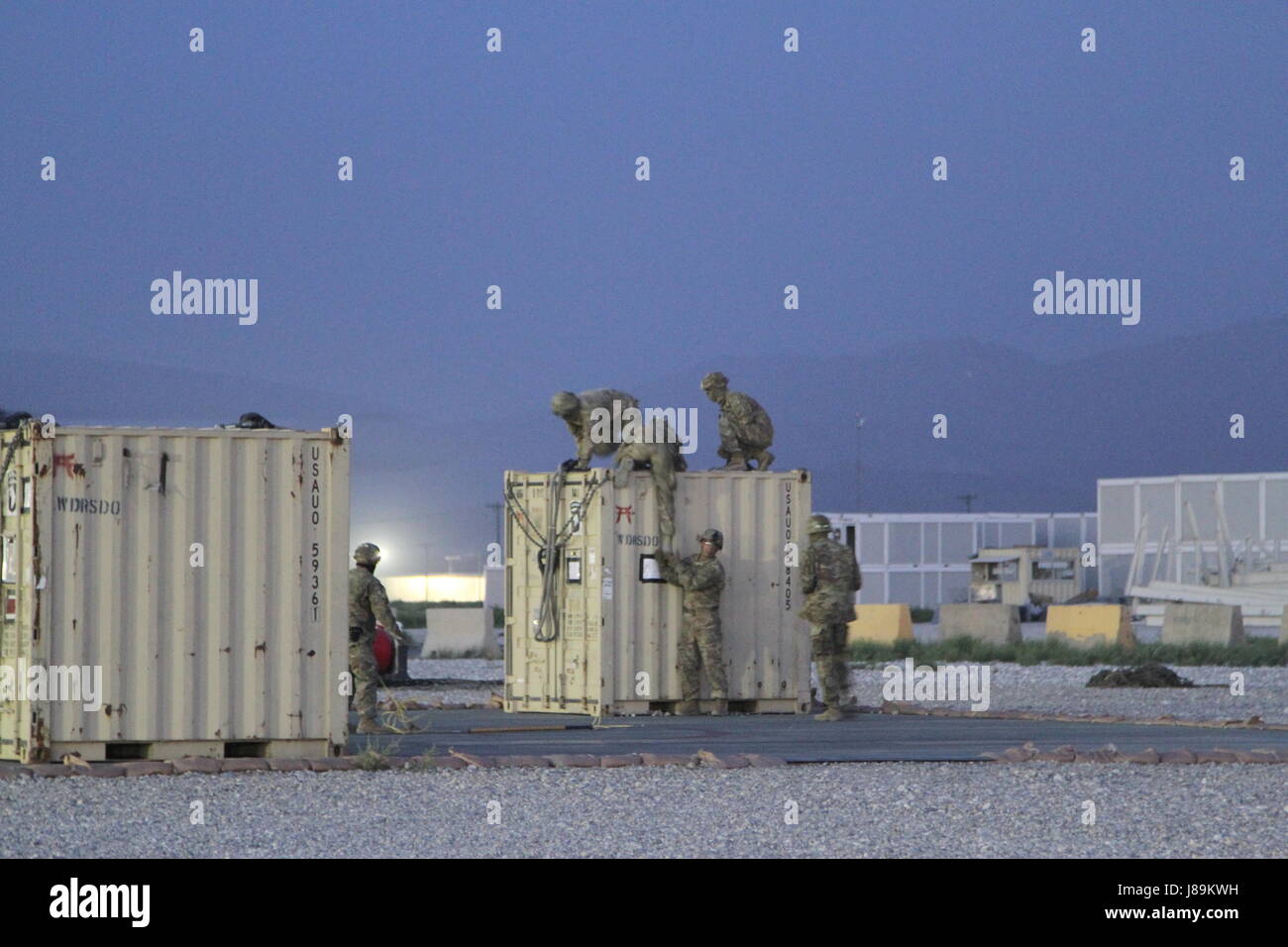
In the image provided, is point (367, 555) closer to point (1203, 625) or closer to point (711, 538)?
point (711, 538)

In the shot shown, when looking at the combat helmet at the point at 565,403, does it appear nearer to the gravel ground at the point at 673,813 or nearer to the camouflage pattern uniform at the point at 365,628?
the camouflage pattern uniform at the point at 365,628

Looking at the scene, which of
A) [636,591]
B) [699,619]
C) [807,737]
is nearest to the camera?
[807,737]

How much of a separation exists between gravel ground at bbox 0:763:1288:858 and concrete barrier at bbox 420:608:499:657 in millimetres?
26177

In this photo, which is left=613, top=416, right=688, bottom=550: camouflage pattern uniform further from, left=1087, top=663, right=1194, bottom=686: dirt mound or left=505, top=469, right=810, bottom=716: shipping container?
left=1087, top=663, right=1194, bottom=686: dirt mound

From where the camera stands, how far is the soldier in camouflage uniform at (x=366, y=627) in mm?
17688

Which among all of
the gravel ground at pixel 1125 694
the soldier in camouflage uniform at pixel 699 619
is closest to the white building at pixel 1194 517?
the gravel ground at pixel 1125 694

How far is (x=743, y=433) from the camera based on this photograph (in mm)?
21344

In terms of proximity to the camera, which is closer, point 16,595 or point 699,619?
point 16,595

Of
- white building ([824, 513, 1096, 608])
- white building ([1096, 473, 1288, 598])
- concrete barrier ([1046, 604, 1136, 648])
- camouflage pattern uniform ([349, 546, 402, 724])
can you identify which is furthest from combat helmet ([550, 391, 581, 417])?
white building ([824, 513, 1096, 608])

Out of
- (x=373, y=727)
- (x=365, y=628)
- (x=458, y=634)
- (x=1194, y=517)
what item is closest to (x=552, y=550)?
(x=365, y=628)

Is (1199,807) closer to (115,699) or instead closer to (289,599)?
(289,599)

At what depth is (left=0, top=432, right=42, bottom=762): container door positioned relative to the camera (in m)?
14.0

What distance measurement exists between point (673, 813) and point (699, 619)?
27.4ft

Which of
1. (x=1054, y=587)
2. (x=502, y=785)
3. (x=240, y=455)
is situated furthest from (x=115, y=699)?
(x=1054, y=587)
